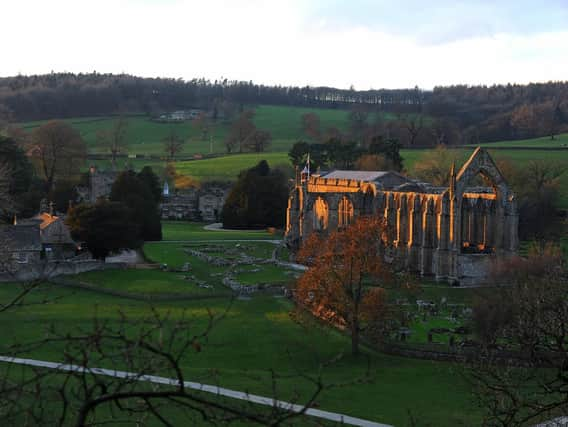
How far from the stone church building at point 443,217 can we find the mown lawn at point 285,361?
11351 mm

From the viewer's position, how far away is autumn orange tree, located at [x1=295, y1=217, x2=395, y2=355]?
3816cm

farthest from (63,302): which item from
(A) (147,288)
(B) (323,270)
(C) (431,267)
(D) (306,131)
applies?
(D) (306,131)

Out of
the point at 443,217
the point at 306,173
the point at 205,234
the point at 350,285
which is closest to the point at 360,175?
the point at 306,173

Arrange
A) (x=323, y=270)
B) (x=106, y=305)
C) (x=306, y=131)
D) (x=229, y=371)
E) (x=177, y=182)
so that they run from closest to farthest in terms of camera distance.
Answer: (x=229, y=371) → (x=323, y=270) → (x=106, y=305) → (x=177, y=182) → (x=306, y=131)

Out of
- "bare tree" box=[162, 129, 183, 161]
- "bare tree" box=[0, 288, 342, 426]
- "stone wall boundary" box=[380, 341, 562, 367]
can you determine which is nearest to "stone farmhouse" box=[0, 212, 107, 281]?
"stone wall boundary" box=[380, 341, 562, 367]

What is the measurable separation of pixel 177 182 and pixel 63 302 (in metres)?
66.8

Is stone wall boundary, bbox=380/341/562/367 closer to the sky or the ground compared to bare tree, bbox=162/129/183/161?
closer to the ground

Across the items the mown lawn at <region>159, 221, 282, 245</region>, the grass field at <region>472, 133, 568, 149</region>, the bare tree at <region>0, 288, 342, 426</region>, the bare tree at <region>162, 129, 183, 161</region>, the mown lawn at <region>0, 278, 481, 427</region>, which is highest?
the bare tree at <region>0, 288, 342, 426</region>

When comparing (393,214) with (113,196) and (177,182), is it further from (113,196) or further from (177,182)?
(177,182)

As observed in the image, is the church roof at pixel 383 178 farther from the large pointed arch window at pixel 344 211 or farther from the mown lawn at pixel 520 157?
the mown lawn at pixel 520 157

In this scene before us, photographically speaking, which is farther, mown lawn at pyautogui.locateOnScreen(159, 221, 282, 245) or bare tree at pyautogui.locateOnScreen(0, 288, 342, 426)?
mown lawn at pyautogui.locateOnScreen(159, 221, 282, 245)

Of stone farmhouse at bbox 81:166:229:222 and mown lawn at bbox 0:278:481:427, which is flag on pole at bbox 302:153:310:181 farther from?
mown lawn at bbox 0:278:481:427

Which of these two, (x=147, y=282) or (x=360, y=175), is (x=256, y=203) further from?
(x=147, y=282)

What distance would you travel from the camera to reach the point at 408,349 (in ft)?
122
